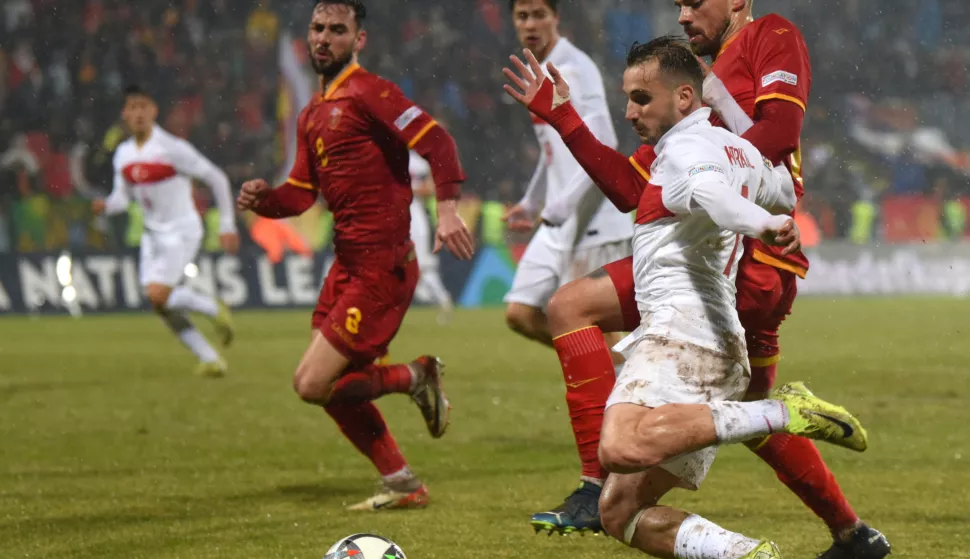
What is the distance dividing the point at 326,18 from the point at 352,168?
2.14ft

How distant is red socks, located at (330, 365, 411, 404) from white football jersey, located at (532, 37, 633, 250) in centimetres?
112

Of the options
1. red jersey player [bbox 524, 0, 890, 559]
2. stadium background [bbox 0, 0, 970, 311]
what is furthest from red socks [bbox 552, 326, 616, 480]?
stadium background [bbox 0, 0, 970, 311]

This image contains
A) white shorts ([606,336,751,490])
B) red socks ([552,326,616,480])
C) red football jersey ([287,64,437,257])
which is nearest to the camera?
white shorts ([606,336,751,490])

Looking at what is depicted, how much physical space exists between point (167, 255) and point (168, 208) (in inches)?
22.9

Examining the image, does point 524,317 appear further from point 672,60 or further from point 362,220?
point 672,60

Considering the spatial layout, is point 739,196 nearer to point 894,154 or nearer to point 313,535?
point 313,535

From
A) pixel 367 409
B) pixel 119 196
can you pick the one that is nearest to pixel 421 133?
pixel 367 409

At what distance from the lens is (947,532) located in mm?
4730

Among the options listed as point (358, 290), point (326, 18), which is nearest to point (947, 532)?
point (358, 290)

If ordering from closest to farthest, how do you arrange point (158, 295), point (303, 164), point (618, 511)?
1. point (618, 511)
2. point (303, 164)
3. point (158, 295)

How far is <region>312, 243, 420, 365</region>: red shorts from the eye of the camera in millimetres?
5629

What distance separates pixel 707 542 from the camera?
3.49 m

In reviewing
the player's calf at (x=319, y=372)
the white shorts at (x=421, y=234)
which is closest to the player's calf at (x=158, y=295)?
the white shorts at (x=421, y=234)

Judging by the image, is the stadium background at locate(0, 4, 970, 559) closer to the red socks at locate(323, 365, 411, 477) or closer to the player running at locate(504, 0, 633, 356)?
the red socks at locate(323, 365, 411, 477)
